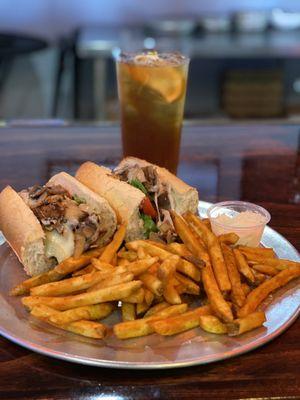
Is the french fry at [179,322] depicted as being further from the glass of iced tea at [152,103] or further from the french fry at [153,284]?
the glass of iced tea at [152,103]

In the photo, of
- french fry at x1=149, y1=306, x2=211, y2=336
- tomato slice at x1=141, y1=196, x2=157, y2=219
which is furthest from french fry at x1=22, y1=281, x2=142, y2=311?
tomato slice at x1=141, y1=196, x2=157, y2=219

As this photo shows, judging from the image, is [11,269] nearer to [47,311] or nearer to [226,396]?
[47,311]

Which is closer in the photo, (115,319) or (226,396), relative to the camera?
(226,396)

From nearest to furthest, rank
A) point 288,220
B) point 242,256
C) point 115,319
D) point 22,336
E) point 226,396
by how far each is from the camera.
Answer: point 226,396 < point 22,336 < point 115,319 < point 242,256 < point 288,220

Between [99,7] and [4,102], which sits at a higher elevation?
[99,7]

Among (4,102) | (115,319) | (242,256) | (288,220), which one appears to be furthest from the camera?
(4,102)

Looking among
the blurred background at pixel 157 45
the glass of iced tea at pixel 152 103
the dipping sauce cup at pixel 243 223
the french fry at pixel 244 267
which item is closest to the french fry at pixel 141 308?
the french fry at pixel 244 267

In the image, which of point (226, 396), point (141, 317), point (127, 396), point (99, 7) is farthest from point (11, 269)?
point (99, 7)
